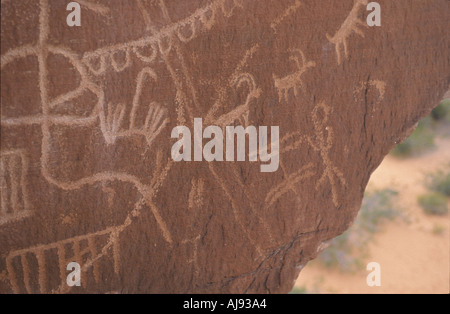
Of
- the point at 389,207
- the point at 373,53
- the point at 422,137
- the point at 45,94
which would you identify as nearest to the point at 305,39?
the point at 373,53

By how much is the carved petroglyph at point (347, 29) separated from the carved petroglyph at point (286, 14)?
0.19 m

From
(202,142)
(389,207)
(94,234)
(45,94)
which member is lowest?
(389,207)

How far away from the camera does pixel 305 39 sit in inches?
72.4

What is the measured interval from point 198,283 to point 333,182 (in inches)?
27.0

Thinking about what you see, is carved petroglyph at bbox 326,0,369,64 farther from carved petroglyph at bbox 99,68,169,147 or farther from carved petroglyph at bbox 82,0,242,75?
carved petroglyph at bbox 99,68,169,147

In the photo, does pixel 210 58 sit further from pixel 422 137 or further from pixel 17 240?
pixel 422 137

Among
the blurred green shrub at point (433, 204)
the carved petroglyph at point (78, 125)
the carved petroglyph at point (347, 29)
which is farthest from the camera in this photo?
the blurred green shrub at point (433, 204)

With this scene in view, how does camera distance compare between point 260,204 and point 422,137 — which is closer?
point 260,204

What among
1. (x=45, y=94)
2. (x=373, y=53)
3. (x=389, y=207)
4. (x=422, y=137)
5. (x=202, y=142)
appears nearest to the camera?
(x=45, y=94)

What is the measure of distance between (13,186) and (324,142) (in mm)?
1166

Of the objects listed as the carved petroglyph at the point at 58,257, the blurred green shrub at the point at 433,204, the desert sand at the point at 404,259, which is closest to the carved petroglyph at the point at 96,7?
the carved petroglyph at the point at 58,257

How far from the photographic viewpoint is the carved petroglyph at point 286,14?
179 cm

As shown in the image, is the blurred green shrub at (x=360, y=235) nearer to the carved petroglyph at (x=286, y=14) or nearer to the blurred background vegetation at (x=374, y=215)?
the blurred background vegetation at (x=374, y=215)

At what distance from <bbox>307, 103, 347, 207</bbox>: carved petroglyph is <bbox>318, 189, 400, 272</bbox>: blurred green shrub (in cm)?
239
